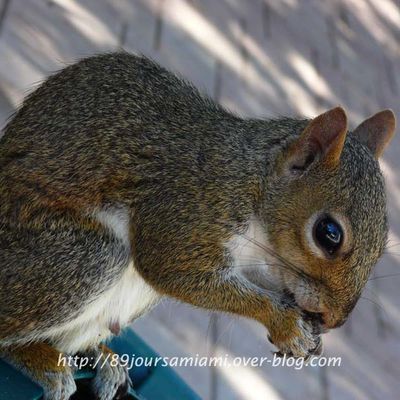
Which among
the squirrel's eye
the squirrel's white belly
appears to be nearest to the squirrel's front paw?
the squirrel's eye

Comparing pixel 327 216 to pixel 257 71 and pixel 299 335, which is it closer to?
pixel 299 335

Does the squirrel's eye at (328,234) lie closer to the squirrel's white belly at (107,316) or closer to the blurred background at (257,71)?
the squirrel's white belly at (107,316)

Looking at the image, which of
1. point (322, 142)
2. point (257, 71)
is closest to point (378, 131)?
point (322, 142)

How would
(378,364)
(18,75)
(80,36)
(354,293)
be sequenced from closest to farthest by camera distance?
1. (354,293)
2. (378,364)
3. (18,75)
4. (80,36)

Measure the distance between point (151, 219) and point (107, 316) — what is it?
0.64 ft

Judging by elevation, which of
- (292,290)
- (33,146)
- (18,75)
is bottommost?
(18,75)

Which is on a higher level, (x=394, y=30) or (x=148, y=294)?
(x=148, y=294)

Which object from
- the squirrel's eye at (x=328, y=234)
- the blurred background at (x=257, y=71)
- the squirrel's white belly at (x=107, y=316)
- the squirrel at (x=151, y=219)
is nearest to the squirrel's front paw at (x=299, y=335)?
the squirrel at (x=151, y=219)

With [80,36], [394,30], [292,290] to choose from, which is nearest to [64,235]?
[292,290]

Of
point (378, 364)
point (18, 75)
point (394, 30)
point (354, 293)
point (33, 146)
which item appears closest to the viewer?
point (354, 293)

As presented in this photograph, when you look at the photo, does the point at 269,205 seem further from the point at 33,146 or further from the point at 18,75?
the point at 18,75

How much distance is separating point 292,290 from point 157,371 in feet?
0.80

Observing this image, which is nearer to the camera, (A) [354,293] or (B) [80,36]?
(A) [354,293]

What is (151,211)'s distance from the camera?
1359mm
